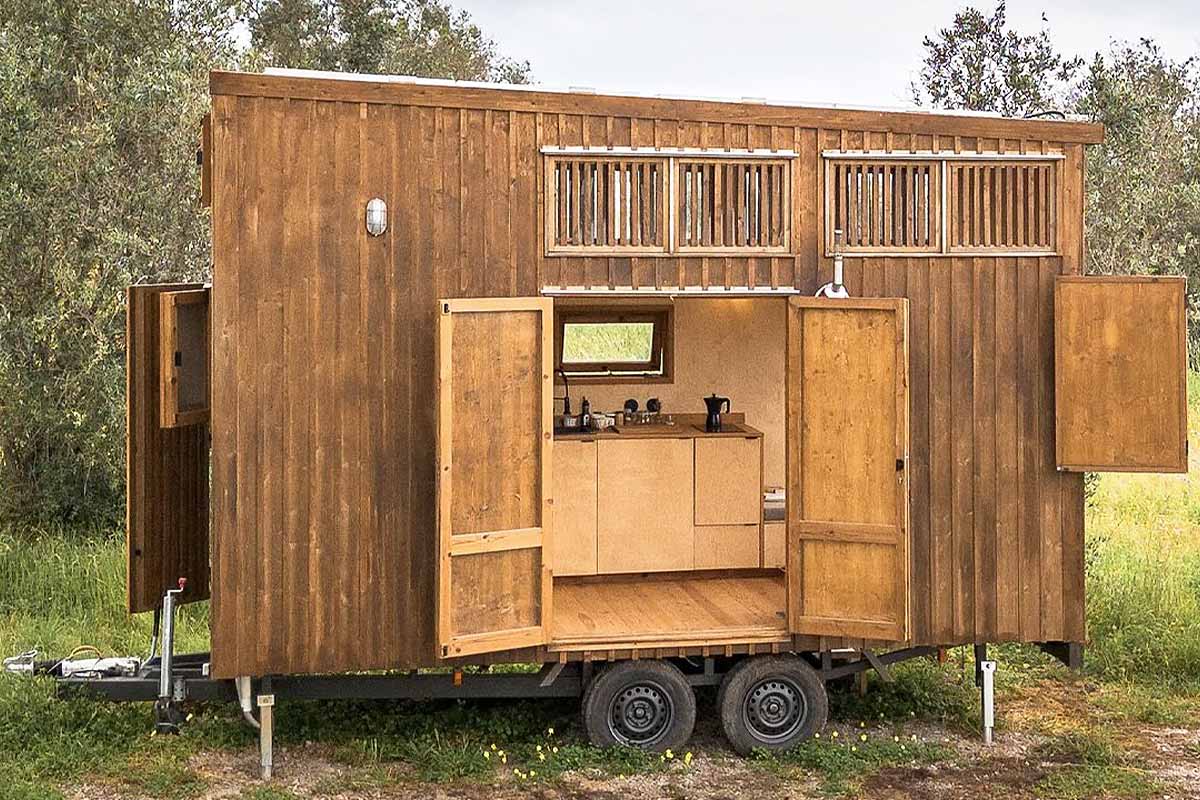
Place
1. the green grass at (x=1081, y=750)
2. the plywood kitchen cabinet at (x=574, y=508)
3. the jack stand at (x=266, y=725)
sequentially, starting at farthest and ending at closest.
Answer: the plywood kitchen cabinet at (x=574, y=508)
the green grass at (x=1081, y=750)
the jack stand at (x=266, y=725)

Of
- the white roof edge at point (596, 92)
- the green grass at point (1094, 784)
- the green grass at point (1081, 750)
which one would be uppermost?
the white roof edge at point (596, 92)

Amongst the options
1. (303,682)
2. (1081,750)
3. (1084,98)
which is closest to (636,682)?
(303,682)

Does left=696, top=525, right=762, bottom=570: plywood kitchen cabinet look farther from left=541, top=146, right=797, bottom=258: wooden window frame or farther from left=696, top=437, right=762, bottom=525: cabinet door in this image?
left=541, top=146, right=797, bottom=258: wooden window frame

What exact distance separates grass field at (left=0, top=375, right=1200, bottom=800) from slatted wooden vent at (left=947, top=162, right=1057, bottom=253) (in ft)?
9.83

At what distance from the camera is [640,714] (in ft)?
30.5

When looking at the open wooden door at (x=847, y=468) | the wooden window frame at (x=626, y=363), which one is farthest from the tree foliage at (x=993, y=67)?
the open wooden door at (x=847, y=468)

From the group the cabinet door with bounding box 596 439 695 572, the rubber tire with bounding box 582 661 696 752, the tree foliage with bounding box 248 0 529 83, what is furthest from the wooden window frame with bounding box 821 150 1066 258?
the tree foliage with bounding box 248 0 529 83

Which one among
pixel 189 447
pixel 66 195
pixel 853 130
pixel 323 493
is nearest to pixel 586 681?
pixel 323 493

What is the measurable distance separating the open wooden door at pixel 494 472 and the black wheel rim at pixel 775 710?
1.39m

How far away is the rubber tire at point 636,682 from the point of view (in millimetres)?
9211

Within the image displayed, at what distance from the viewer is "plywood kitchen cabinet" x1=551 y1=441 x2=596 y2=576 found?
11039mm

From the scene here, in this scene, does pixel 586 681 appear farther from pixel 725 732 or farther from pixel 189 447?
pixel 189 447

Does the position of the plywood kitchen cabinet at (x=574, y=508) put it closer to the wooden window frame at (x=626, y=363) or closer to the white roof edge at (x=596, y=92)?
the wooden window frame at (x=626, y=363)

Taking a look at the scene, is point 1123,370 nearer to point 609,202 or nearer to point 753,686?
point 753,686
